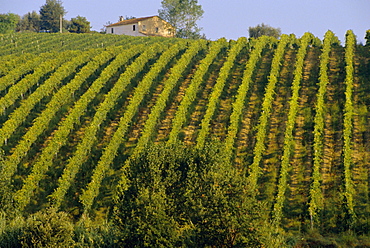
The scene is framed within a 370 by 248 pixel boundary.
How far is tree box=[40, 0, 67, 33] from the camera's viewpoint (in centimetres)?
13950

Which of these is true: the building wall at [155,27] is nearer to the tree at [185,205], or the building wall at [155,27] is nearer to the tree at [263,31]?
the tree at [263,31]

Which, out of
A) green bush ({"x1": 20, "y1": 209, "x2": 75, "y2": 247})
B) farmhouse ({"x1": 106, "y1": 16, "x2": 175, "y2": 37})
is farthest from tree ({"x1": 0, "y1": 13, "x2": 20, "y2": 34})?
green bush ({"x1": 20, "y1": 209, "x2": 75, "y2": 247})

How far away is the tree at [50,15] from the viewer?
139500mm

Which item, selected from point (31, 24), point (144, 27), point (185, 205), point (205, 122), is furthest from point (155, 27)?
point (185, 205)

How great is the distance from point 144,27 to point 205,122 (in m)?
69.4

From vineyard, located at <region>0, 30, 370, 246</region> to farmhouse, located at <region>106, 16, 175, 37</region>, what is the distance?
155 feet

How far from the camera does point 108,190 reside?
41312 mm

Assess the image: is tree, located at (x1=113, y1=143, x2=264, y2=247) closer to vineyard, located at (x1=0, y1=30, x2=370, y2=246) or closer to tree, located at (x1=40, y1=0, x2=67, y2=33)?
vineyard, located at (x1=0, y1=30, x2=370, y2=246)

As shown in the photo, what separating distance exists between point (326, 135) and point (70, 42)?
5685cm

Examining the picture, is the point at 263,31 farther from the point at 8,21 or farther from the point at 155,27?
→ the point at 8,21

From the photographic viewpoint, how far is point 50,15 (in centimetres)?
13975

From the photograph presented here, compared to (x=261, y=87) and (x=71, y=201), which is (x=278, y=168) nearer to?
(x=261, y=87)

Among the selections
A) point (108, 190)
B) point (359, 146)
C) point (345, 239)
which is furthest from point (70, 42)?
point (345, 239)

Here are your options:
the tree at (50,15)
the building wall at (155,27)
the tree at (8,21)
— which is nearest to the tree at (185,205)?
the building wall at (155,27)
